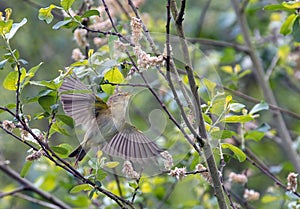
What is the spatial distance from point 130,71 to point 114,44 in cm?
13

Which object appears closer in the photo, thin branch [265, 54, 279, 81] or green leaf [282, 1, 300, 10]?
green leaf [282, 1, 300, 10]

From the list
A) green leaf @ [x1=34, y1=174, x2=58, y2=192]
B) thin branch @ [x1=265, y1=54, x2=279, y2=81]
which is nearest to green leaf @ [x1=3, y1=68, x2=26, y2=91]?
green leaf @ [x1=34, y1=174, x2=58, y2=192]

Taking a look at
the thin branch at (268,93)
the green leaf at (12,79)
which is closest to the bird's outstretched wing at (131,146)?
the green leaf at (12,79)

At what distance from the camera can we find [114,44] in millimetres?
1576

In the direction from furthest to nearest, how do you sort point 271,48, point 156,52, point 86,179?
1. point 271,48
2. point 86,179
3. point 156,52

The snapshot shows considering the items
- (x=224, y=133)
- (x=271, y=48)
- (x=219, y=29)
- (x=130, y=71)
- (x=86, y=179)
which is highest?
(x=219, y=29)

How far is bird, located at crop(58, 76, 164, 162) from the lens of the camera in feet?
5.30

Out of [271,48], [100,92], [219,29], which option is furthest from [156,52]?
[219,29]

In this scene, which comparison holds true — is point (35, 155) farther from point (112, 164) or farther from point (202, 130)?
point (202, 130)

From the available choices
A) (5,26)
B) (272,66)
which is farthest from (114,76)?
(272,66)

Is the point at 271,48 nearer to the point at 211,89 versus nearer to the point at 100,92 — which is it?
the point at 211,89

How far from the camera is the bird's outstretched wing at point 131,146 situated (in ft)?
5.30

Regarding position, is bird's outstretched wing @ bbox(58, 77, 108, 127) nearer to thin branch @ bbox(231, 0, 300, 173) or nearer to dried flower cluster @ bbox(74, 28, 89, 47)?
dried flower cluster @ bbox(74, 28, 89, 47)

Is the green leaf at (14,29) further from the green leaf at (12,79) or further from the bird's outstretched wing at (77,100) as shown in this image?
the bird's outstretched wing at (77,100)
